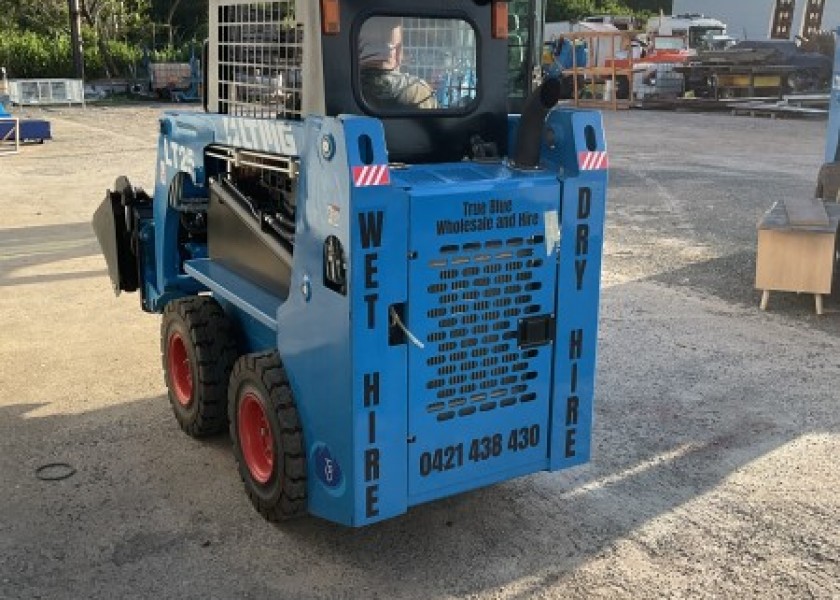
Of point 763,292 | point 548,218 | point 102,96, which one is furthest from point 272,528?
point 102,96

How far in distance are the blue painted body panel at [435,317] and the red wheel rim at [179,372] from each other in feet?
3.40

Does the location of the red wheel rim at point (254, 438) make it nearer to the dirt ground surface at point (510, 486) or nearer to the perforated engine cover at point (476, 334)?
the dirt ground surface at point (510, 486)

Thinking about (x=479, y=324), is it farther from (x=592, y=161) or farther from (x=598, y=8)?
(x=598, y=8)

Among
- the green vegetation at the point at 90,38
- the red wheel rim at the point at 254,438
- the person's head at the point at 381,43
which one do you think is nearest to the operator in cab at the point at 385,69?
the person's head at the point at 381,43

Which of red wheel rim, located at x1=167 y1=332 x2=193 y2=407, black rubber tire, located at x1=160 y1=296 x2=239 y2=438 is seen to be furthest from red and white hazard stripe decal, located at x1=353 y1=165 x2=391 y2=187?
red wheel rim, located at x1=167 y1=332 x2=193 y2=407

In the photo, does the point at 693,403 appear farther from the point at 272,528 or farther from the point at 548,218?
the point at 272,528

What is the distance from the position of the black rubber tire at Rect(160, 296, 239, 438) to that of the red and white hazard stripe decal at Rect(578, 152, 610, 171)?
6.28 ft

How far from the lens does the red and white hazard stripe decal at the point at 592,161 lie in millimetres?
3553

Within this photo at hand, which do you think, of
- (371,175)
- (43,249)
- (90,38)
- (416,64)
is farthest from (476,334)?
(90,38)

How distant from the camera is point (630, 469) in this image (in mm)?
4484

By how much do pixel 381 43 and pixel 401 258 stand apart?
3.24 ft

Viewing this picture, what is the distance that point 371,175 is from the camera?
312 centimetres

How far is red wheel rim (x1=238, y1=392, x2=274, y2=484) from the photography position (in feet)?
12.7

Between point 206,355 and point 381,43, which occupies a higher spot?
point 381,43
